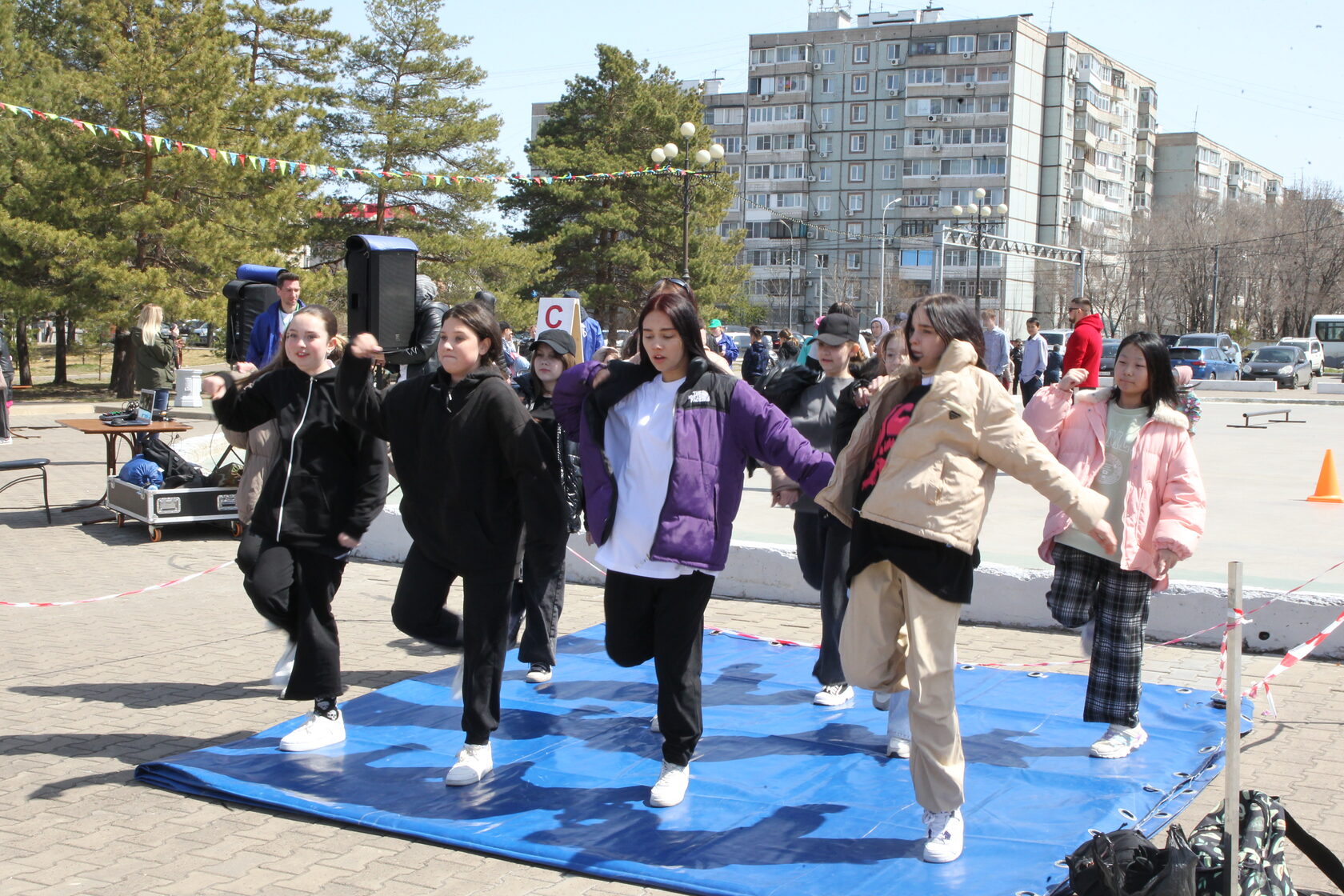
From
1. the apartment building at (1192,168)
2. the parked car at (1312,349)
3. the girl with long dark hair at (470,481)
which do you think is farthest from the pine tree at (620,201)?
the apartment building at (1192,168)

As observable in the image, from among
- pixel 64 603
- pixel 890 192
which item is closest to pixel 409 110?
pixel 64 603

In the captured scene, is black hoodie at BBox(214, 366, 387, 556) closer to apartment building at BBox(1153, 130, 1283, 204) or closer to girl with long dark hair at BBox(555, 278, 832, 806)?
girl with long dark hair at BBox(555, 278, 832, 806)

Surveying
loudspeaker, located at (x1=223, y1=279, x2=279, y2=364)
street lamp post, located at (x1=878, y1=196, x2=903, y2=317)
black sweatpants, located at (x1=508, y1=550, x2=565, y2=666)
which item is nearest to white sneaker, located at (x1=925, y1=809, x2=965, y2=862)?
black sweatpants, located at (x1=508, y1=550, x2=565, y2=666)

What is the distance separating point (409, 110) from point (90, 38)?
375 inches

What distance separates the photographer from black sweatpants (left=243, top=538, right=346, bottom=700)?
16.5ft

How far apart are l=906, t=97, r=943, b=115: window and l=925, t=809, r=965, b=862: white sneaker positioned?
84551 mm

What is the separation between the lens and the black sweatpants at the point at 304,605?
5.03 metres

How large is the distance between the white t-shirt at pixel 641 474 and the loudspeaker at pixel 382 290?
2.10 meters

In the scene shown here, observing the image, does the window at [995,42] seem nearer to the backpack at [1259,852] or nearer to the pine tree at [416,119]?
the pine tree at [416,119]

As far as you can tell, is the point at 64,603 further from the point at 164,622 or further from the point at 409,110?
the point at 409,110

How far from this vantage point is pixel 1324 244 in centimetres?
6944

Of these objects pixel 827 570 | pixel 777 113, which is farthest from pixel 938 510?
pixel 777 113

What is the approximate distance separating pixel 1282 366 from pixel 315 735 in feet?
141

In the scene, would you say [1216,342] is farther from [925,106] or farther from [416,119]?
[925,106]
